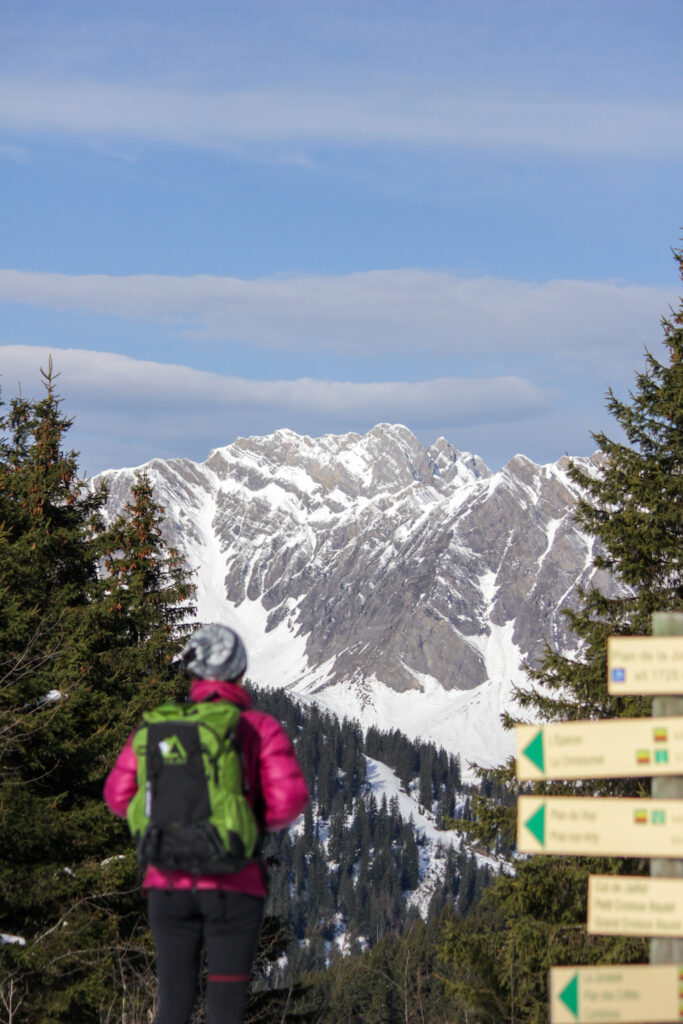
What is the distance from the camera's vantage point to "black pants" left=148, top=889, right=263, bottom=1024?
4992 millimetres

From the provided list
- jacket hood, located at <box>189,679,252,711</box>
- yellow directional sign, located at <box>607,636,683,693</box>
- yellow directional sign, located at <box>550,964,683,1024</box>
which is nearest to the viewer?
yellow directional sign, located at <box>550,964,683,1024</box>

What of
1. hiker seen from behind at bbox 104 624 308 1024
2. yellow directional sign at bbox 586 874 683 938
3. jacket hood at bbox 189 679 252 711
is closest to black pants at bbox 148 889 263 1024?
hiker seen from behind at bbox 104 624 308 1024

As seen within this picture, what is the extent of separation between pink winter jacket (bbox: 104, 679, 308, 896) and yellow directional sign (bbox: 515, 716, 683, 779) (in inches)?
42.0

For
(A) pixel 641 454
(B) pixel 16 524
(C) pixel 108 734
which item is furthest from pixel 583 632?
(B) pixel 16 524

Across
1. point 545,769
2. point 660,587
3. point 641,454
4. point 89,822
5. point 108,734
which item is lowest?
point 89,822

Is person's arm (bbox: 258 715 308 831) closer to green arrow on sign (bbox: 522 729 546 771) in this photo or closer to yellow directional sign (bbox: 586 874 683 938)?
green arrow on sign (bbox: 522 729 546 771)

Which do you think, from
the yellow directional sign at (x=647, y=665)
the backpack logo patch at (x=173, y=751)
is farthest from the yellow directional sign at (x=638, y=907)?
the backpack logo patch at (x=173, y=751)

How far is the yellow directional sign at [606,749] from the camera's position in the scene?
16.0 feet

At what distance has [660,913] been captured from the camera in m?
4.80

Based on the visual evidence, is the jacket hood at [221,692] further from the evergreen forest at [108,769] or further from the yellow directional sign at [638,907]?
the evergreen forest at [108,769]

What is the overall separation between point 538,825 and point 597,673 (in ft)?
31.6

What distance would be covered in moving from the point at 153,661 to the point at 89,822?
6.44 metres

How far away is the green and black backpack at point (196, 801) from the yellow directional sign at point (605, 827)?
4.31 feet

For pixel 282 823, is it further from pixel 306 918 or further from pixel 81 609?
pixel 306 918
